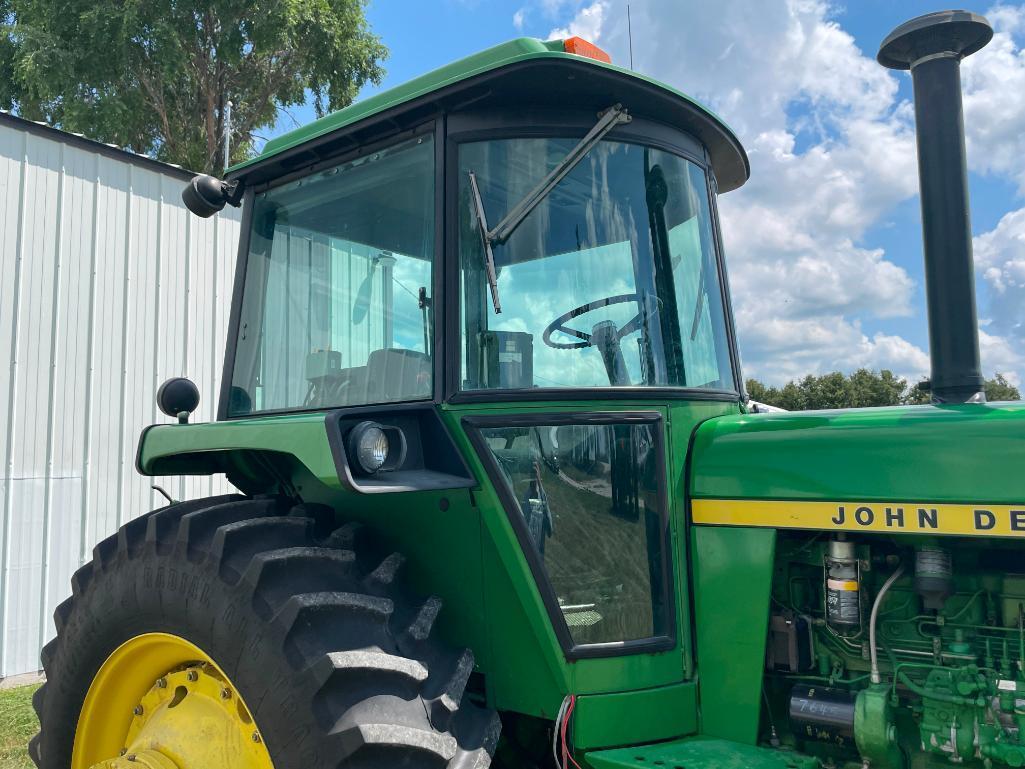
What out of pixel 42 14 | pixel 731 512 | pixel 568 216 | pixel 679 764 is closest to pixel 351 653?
pixel 679 764

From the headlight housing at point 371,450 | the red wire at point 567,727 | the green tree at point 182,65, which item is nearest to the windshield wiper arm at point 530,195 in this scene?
the headlight housing at point 371,450

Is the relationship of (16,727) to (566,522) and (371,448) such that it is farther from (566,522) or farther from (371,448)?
(566,522)

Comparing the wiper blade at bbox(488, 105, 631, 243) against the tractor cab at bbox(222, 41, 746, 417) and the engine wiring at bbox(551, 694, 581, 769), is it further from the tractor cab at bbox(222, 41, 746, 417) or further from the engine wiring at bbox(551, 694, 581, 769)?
the engine wiring at bbox(551, 694, 581, 769)

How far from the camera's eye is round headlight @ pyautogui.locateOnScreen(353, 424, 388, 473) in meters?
2.17

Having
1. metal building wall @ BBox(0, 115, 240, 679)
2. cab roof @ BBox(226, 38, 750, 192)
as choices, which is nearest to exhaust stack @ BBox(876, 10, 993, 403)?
cab roof @ BBox(226, 38, 750, 192)

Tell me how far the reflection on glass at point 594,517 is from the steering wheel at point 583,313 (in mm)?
230

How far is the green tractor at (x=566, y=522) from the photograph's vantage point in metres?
2.13

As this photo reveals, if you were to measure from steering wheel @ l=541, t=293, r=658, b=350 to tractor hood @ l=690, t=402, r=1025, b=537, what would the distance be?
0.37 meters

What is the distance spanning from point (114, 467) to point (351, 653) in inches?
193

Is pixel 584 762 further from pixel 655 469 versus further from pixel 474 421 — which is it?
pixel 474 421

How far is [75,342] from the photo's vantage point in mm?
6031

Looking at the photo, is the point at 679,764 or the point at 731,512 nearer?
the point at 679,764

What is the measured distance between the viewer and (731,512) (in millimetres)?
2393

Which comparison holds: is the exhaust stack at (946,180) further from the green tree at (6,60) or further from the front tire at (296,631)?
the green tree at (6,60)
